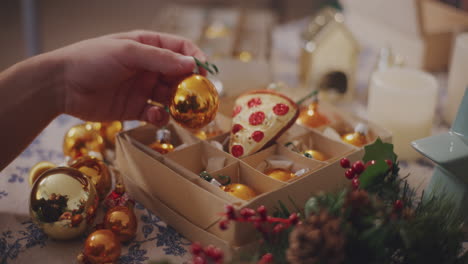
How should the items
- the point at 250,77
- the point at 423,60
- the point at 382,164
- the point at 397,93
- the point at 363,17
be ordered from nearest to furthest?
the point at 382,164 < the point at 397,93 < the point at 250,77 < the point at 423,60 < the point at 363,17

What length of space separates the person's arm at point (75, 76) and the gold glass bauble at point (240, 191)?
240 mm

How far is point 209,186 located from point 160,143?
22 cm

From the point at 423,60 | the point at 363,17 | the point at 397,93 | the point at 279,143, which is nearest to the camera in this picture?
the point at 279,143

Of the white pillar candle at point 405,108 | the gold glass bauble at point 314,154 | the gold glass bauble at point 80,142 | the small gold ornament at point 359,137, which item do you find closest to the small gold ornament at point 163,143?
the gold glass bauble at point 80,142

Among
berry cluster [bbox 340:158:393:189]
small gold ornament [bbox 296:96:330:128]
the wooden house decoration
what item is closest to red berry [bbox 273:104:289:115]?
small gold ornament [bbox 296:96:330:128]

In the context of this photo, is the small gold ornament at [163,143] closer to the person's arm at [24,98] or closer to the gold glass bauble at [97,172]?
the gold glass bauble at [97,172]

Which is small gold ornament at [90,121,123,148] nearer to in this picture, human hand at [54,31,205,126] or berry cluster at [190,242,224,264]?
human hand at [54,31,205,126]

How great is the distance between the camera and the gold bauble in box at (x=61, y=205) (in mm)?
727

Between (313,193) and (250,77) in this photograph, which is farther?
(250,77)

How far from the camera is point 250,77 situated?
1.23m

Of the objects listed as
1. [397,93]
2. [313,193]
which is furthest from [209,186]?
[397,93]

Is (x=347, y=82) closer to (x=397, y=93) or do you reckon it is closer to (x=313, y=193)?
(x=397, y=93)

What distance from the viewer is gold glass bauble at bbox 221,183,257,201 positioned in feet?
2.47

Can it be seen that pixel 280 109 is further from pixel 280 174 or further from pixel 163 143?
pixel 163 143
